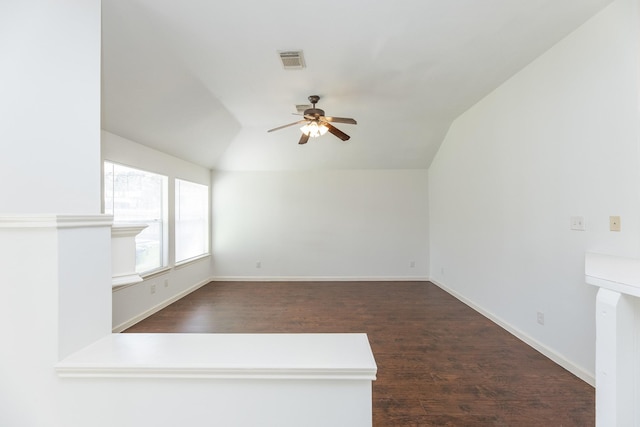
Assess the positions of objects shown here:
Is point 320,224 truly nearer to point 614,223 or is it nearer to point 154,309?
point 154,309

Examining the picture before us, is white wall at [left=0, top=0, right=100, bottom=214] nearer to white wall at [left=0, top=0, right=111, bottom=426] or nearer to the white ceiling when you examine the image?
white wall at [left=0, top=0, right=111, bottom=426]

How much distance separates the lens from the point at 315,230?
5.77 meters

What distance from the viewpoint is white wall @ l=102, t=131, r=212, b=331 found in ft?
10.4

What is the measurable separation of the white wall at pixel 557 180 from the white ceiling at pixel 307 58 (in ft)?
0.87

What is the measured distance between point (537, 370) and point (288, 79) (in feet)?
11.8

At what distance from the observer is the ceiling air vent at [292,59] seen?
8.12 feet

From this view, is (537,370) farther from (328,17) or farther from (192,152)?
Result: (192,152)

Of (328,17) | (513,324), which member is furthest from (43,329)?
(513,324)

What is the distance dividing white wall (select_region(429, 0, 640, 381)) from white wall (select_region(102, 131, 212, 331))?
175 inches

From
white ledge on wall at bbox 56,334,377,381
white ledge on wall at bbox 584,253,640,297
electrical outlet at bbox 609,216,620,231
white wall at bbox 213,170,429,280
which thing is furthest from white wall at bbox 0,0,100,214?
white wall at bbox 213,170,429,280

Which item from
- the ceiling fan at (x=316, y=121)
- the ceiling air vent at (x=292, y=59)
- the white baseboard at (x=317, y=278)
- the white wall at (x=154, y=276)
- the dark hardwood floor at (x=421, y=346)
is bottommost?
the dark hardwood floor at (x=421, y=346)

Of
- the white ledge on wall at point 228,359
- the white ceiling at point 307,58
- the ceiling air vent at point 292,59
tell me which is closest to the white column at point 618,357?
the white ledge on wall at point 228,359

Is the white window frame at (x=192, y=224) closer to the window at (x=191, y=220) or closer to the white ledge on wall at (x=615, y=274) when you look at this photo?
the window at (x=191, y=220)

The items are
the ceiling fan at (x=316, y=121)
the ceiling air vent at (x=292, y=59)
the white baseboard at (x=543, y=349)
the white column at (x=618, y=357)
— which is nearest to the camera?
the white column at (x=618, y=357)
